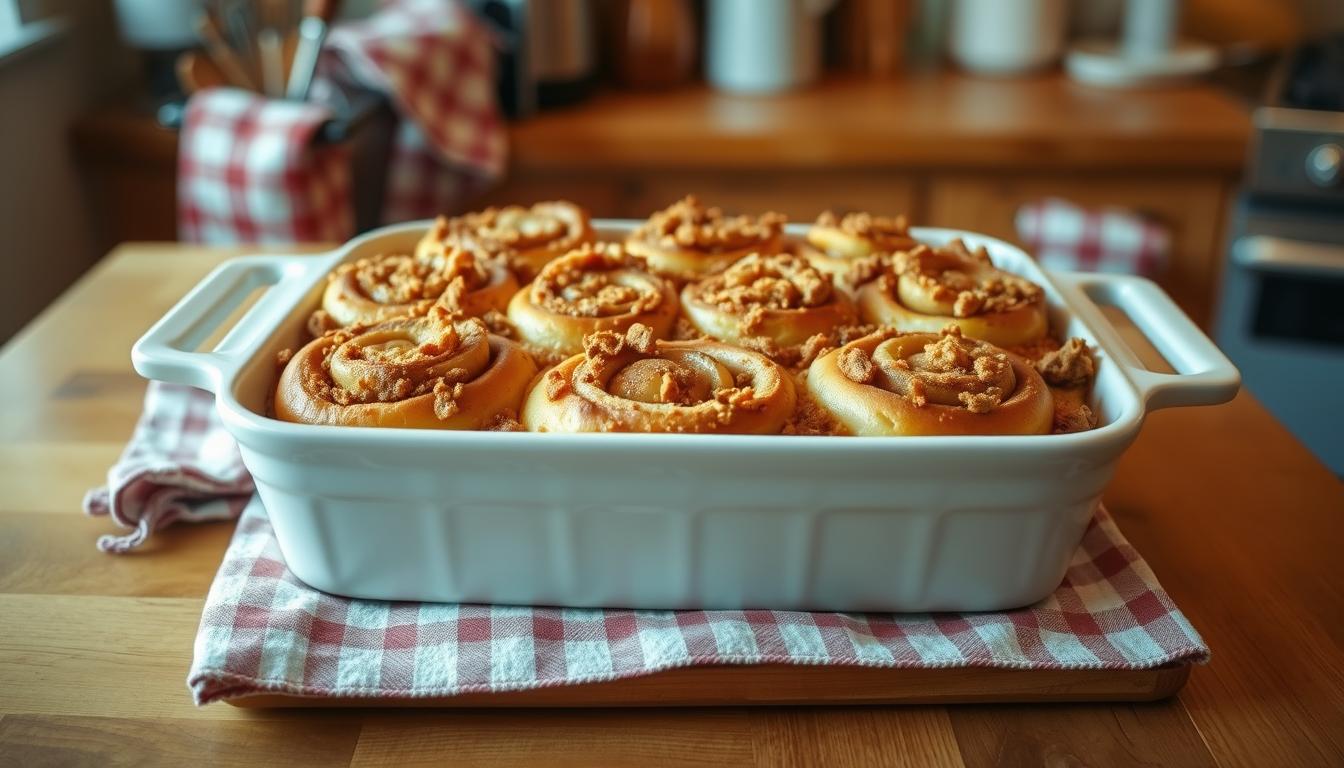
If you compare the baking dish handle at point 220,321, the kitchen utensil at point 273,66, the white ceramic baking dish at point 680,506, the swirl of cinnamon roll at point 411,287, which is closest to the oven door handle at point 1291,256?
the white ceramic baking dish at point 680,506

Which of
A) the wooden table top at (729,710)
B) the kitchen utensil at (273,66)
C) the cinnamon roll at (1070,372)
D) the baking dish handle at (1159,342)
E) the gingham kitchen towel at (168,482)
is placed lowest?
the wooden table top at (729,710)

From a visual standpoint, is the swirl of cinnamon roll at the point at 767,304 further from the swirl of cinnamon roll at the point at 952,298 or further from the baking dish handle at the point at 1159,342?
the baking dish handle at the point at 1159,342

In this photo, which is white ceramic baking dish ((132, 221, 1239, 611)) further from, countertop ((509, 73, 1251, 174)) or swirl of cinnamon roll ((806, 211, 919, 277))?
countertop ((509, 73, 1251, 174))

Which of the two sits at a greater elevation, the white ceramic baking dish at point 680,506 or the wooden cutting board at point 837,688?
the white ceramic baking dish at point 680,506

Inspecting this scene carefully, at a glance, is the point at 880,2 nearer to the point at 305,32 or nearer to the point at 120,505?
the point at 305,32

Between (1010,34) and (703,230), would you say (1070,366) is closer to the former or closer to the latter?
(703,230)

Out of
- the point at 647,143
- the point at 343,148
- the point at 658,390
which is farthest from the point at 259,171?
the point at 658,390
